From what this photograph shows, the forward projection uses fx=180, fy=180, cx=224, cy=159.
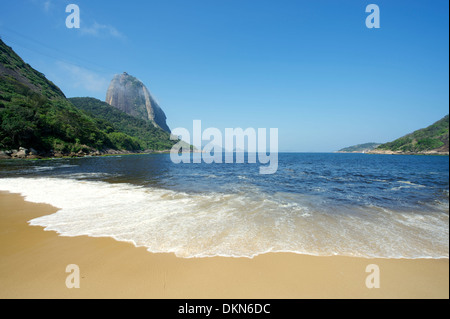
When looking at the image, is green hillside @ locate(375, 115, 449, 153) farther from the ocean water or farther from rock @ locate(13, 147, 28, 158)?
rock @ locate(13, 147, 28, 158)

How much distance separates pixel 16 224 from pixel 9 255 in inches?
103

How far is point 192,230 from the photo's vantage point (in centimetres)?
537

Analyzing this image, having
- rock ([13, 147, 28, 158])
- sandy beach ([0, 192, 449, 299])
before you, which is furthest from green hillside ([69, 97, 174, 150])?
sandy beach ([0, 192, 449, 299])

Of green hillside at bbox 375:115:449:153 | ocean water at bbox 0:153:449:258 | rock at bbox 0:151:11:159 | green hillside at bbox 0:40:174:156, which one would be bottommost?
ocean water at bbox 0:153:449:258

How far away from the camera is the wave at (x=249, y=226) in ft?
14.0

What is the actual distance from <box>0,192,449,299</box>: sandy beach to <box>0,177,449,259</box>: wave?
400 millimetres

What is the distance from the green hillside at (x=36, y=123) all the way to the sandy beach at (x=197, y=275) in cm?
5220

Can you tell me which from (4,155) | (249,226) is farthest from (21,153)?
(249,226)

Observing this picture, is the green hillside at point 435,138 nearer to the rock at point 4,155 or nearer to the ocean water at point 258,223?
the ocean water at point 258,223

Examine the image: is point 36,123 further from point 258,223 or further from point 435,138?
point 435,138

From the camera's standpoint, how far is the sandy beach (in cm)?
281

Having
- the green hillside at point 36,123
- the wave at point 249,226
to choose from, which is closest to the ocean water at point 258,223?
the wave at point 249,226
